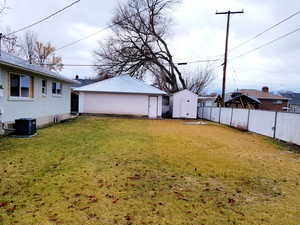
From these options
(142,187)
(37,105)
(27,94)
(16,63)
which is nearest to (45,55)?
(37,105)

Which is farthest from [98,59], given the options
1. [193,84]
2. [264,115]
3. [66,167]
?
[66,167]

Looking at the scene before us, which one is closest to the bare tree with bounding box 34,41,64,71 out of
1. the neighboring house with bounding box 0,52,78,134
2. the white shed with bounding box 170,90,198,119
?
the neighboring house with bounding box 0,52,78,134

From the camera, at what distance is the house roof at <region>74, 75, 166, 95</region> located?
17.7 meters

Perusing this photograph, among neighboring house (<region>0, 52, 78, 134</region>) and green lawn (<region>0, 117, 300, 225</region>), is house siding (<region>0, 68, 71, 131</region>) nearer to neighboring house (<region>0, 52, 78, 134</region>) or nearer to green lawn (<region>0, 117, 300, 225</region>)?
neighboring house (<region>0, 52, 78, 134</region>)

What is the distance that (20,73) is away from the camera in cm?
812

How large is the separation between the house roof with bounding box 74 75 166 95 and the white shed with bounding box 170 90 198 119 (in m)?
1.94

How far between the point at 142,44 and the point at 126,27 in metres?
2.81

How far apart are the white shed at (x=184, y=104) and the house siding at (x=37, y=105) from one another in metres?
10.1

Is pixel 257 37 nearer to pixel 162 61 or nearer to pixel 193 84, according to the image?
pixel 162 61

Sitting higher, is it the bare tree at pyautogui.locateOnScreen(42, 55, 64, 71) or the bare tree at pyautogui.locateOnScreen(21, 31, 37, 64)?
the bare tree at pyautogui.locateOnScreen(21, 31, 37, 64)

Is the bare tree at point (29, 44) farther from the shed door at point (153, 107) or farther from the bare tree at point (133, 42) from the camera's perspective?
the shed door at point (153, 107)

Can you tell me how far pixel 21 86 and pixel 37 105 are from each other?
145cm

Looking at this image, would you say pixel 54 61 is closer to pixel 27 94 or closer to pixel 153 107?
pixel 153 107

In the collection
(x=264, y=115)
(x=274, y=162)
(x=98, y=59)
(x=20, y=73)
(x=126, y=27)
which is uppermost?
(x=126, y=27)
